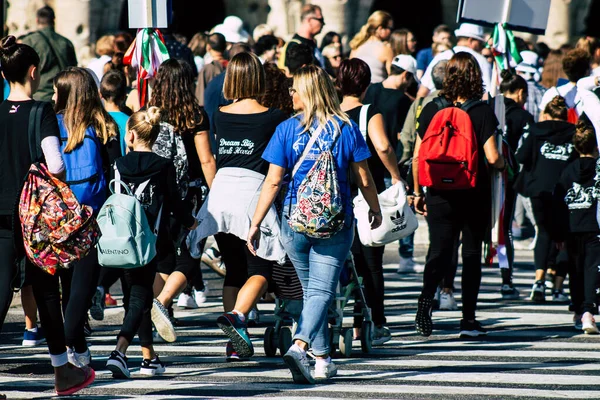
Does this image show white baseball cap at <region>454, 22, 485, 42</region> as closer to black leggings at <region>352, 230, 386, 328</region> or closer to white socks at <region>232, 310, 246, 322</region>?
black leggings at <region>352, 230, 386, 328</region>

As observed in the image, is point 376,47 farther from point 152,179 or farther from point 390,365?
point 152,179

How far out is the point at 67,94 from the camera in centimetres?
912

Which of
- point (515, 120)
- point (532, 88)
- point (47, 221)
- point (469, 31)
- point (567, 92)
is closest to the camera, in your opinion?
point (47, 221)

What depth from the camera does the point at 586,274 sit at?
36.2 ft

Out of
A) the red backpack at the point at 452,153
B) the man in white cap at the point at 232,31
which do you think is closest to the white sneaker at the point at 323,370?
the red backpack at the point at 452,153

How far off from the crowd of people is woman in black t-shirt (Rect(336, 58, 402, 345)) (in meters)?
0.01

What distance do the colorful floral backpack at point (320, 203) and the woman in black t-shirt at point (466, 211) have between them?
2.24 m

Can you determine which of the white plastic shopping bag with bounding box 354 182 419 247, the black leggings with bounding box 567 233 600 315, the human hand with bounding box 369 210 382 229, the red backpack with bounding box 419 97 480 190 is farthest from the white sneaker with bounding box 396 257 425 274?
the human hand with bounding box 369 210 382 229

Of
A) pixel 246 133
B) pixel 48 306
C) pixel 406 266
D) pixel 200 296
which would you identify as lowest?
pixel 406 266

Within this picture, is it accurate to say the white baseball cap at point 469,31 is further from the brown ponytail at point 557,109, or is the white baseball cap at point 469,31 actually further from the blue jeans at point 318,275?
the blue jeans at point 318,275

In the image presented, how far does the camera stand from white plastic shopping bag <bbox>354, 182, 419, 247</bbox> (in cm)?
998

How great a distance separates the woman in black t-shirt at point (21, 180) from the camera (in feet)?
25.8

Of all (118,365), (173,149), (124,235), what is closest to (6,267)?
(124,235)

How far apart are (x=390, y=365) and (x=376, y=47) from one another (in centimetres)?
754
